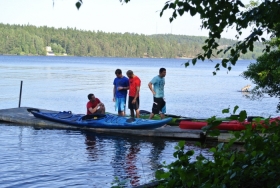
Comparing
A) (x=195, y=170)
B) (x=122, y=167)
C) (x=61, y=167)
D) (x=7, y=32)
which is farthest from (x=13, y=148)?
(x=7, y=32)

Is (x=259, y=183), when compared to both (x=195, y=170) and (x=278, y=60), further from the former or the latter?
(x=278, y=60)

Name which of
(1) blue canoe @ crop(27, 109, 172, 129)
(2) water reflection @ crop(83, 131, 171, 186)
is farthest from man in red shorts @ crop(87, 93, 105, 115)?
(2) water reflection @ crop(83, 131, 171, 186)

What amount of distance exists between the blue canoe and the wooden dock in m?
0.14

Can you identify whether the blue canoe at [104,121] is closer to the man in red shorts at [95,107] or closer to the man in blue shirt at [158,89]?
the man in red shorts at [95,107]

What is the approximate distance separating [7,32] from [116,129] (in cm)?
16467

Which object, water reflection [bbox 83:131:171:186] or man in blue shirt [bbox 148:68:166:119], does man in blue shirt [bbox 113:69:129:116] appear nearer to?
man in blue shirt [bbox 148:68:166:119]

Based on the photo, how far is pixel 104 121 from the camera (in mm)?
16531

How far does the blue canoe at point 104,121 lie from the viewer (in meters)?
15.7

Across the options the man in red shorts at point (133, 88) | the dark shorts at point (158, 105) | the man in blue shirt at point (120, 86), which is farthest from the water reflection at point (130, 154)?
the man in blue shirt at point (120, 86)

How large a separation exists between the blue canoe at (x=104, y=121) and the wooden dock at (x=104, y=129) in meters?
0.14

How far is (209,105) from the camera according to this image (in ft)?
113

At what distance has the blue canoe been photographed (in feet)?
51.4

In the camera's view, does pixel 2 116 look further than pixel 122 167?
Yes

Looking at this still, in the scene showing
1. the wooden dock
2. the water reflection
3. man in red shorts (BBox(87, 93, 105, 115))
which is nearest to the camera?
the water reflection
